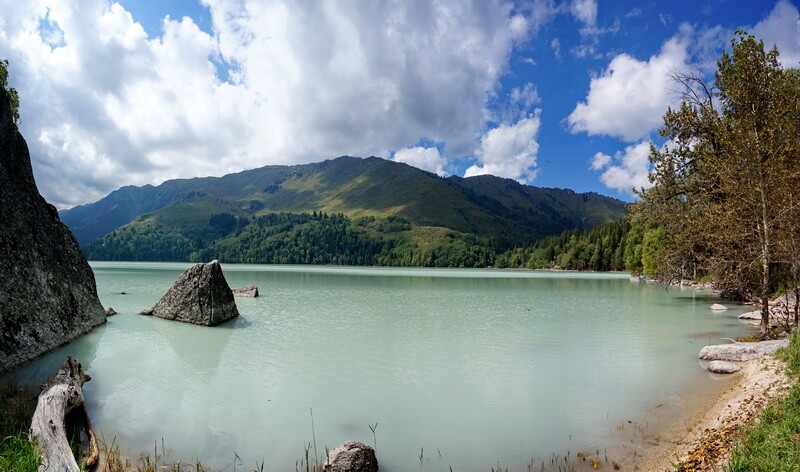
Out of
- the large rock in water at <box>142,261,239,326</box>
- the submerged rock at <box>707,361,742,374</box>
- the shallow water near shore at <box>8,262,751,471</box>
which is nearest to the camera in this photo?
the shallow water near shore at <box>8,262,751,471</box>

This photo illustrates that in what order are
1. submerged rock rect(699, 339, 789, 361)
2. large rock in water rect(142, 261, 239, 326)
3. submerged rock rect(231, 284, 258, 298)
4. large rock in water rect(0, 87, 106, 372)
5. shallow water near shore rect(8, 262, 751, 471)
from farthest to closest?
submerged rock rect(231, 284, 258, 298) < large rock in water rect(142, 261, 239, 326) < submerged rock rect(699, 339, 789, 361) < large rock in water rect(0, 87, 106, 372) < shallow water near shore rect(8, 262, 751, 471)

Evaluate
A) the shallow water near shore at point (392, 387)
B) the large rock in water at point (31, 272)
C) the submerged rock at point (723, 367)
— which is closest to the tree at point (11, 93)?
the large rock in water at point (31, 272)

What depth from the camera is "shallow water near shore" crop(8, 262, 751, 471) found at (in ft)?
35.2

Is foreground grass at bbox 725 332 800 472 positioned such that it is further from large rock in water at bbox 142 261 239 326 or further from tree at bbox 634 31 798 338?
large rock in water at bbox 142 261 239 326

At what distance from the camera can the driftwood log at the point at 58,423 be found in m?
8.19

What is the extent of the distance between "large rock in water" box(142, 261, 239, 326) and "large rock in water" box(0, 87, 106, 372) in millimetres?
4859

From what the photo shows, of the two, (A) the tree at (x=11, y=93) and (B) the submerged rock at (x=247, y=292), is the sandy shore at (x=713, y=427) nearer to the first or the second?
(A) the tree at (x=11, y=93)

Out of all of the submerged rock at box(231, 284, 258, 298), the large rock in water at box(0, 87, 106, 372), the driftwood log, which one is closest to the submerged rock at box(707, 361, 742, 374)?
the driftwood log

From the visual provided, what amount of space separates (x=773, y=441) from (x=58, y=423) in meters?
14.5

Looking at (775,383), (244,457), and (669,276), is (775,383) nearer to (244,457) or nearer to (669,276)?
(244,457)

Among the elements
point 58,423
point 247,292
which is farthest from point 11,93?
point 247,292

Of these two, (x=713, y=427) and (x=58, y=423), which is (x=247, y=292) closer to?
(x=58, y=423)

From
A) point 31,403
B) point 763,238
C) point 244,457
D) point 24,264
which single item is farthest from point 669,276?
point 24,264

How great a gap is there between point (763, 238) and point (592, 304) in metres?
27.7
